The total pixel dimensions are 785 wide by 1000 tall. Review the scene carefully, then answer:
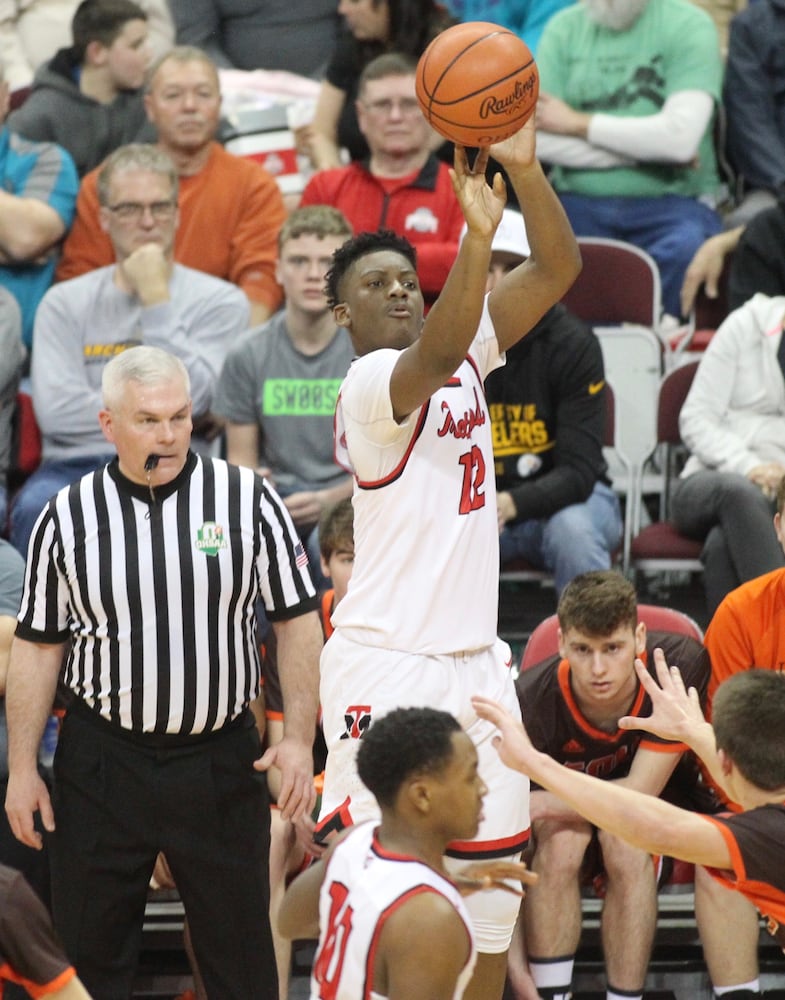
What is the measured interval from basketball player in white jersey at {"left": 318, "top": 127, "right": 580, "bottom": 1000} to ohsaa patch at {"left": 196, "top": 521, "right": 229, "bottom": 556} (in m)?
0.56

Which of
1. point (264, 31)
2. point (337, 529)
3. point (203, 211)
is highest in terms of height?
point (264, 31)

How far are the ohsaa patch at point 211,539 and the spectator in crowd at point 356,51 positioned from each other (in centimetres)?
378

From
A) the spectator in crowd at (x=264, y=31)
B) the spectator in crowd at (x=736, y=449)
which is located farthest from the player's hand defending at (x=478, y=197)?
the spectator in crowd at (x=264, y=31)

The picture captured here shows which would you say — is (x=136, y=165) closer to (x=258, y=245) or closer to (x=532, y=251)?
(x=258, y=245)

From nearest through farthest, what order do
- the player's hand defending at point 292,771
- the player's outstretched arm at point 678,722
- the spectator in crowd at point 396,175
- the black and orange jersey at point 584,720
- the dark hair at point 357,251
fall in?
the player's outstretched arm at point 678,722 → the dark hair at point 357,251 → the player's hand defending at point 292,771 → the black and orange jersey at point 584,720 → the spectator in crowd at point 396,175

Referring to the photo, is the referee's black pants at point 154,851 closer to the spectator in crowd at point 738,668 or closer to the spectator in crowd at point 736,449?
the spectator in crowd at point 738,668

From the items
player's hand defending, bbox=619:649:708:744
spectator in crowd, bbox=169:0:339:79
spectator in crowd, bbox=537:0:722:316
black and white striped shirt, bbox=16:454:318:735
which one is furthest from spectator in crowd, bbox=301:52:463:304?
player's hand defending, bbox=619:649:708:744

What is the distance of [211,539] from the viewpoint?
4.27 m

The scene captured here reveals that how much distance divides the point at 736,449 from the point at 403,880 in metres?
3.76

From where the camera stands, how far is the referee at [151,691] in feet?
13.9

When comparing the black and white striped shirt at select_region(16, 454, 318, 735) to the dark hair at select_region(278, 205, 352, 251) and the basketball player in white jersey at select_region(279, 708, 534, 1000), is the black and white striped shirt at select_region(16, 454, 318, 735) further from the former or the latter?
the dark hair at select_region(278, 205, 352, 251)

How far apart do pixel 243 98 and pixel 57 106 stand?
931 millimetres

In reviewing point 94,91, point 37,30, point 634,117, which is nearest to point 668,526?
point 634,117

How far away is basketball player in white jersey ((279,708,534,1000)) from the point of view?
2.88 metres
